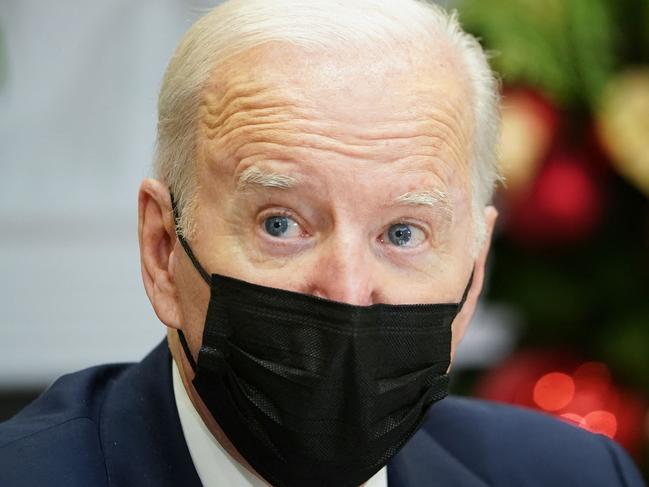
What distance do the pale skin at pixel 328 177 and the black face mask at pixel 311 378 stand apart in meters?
0.04

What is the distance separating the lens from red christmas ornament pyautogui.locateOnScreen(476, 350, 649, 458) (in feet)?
10.2

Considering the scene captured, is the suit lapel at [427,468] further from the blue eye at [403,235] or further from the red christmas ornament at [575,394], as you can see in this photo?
the red christmas ornament at [575,394]

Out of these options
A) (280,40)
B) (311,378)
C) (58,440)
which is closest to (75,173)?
(58,440)

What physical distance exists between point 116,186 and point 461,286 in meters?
2.17

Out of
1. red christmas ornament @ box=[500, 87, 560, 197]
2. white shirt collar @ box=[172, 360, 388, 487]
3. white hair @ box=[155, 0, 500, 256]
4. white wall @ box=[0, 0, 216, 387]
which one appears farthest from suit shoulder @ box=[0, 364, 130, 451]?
white wall @ box=[0, 0, 216, 387]

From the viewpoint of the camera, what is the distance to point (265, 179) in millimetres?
1862

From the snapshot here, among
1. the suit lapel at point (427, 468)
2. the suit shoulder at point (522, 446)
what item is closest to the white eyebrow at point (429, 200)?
the suit lapel at point (427, 468)

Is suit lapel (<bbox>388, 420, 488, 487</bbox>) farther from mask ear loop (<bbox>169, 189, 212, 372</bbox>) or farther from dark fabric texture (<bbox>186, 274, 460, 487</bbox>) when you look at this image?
mask ear loop (<bbox>169, 189, 212, 372</bbox>)

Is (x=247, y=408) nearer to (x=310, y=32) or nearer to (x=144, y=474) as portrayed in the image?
(x=144, y=474)

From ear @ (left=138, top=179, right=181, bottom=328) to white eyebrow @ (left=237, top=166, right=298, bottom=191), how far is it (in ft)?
0.64

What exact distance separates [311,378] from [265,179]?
0.96ft

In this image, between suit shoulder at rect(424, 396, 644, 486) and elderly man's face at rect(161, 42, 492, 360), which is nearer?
elderly man's face at rect(161, 42, 492, 360)

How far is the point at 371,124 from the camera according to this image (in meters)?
1.87

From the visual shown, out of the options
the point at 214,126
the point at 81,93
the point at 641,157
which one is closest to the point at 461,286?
the point at 214,126
